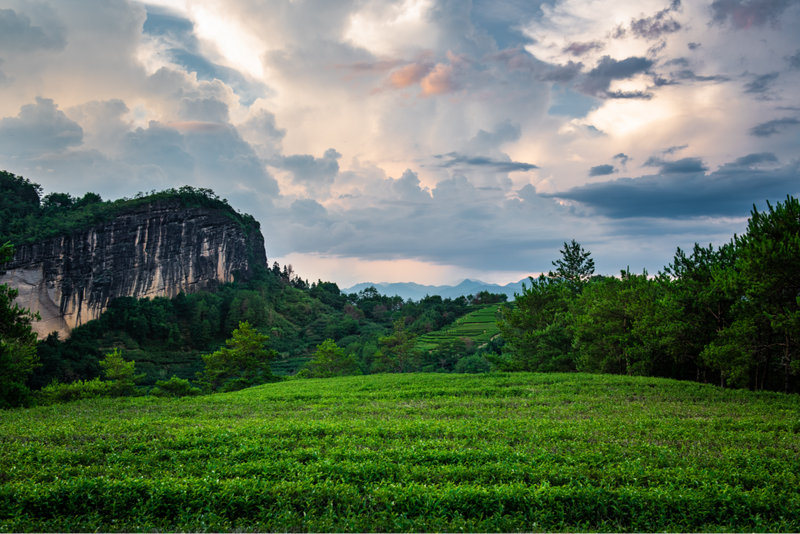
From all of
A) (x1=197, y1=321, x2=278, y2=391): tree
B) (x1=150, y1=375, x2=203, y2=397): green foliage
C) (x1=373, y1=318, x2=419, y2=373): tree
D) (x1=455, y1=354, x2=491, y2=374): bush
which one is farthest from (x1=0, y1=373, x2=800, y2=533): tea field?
(x1=373, y1=318, x2=419, y2=373): tree

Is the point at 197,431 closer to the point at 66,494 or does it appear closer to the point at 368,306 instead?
the point at 66,494

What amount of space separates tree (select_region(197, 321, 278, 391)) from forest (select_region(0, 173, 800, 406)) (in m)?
0.43

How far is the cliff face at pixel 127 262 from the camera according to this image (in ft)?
281

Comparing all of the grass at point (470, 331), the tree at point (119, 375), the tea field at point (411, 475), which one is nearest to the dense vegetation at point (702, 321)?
the tea field at point (411, 475)

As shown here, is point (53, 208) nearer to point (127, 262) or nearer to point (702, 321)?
point (127, 262)

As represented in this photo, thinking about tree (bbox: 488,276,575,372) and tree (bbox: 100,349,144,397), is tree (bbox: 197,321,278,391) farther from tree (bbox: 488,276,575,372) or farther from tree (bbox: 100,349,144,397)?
tree (bbox: 488,276,575,372)

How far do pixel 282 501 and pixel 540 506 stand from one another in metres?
3.42

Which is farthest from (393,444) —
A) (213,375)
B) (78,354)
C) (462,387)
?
(78,354)

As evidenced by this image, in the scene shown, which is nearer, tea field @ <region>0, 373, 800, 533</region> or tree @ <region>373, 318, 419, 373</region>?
tea field @ <region>0, 373, 800, 533</region>

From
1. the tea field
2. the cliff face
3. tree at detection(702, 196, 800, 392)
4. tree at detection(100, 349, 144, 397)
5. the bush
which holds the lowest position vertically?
the bush

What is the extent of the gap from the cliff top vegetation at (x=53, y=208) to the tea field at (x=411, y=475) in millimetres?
108553

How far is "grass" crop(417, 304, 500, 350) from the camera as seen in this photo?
76.2m

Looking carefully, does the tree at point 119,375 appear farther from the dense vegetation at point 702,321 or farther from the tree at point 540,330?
the dense vegetation at point 702,321

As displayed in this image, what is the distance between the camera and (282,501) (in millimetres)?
5172
